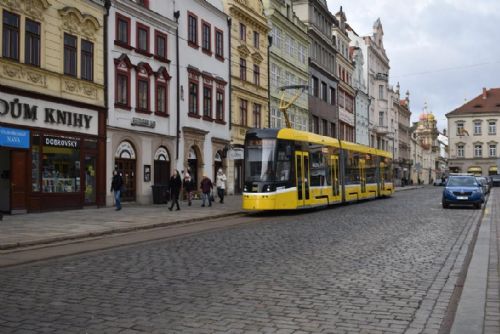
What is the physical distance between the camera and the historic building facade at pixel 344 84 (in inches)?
2643

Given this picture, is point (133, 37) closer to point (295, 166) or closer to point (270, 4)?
point (295, 166)

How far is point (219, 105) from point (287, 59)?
45.4 feet

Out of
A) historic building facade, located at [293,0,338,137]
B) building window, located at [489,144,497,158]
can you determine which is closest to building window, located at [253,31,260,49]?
historic building facade, located at [293,0,338,137]

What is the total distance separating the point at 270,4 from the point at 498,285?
39.6 metres

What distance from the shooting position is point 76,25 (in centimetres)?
2523

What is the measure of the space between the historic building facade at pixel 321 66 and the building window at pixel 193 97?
22884mm

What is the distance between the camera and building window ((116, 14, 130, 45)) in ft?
91.7

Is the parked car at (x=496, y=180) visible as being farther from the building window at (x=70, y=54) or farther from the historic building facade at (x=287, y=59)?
the building window at (x=70, y=54)

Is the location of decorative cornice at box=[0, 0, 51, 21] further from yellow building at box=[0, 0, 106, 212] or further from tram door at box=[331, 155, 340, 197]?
tram door at box=[331, 155, 340, 197]

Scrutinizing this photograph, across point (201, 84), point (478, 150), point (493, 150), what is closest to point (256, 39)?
point (201, 84)

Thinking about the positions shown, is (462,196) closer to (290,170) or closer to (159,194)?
(290,170)

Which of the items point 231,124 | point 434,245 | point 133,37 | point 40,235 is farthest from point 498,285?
point 231,124

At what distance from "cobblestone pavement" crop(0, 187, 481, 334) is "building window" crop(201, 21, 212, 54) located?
23292mm

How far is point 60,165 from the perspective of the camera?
2423 cm
